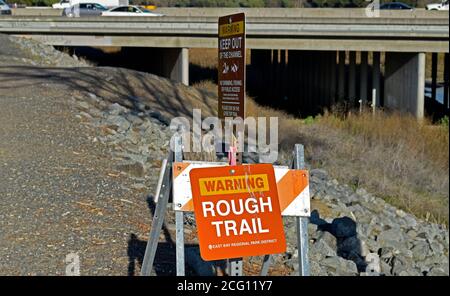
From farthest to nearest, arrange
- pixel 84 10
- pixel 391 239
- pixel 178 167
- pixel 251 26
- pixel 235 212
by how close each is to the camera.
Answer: pixel 84 10, pixel 251 26, pixel 391 239, pixel 178 167, pixel 235 212

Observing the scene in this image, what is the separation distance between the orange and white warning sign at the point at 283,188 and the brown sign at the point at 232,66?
953 mm

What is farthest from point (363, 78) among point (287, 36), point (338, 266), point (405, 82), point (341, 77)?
point (338, 266)

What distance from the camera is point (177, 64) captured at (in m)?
→ 42.1

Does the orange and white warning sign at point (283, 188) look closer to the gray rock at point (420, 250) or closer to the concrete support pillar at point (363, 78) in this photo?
the gray rock at point (420, 250)

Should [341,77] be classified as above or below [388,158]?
below

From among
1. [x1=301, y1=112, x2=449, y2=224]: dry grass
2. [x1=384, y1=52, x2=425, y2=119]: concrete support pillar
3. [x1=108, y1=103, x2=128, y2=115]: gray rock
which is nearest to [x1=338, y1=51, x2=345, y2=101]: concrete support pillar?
[x1=384, y1=52, x2=425, y2=119]: concrete support pillar

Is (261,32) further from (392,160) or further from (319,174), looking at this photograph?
(319,174)

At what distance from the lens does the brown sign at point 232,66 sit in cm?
785

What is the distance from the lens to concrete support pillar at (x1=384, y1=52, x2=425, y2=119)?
40.7 m

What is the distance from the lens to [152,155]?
586 inches

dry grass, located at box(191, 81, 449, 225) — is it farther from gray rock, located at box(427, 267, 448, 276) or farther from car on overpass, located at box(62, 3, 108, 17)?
car on overpass, located at box(62, 3, 108, 17)

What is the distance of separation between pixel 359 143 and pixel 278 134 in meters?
2.14

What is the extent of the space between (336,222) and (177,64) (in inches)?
1168

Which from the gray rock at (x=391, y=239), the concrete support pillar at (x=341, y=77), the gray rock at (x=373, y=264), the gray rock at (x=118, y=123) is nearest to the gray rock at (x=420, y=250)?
the gray rock at (x=391, y=239)
